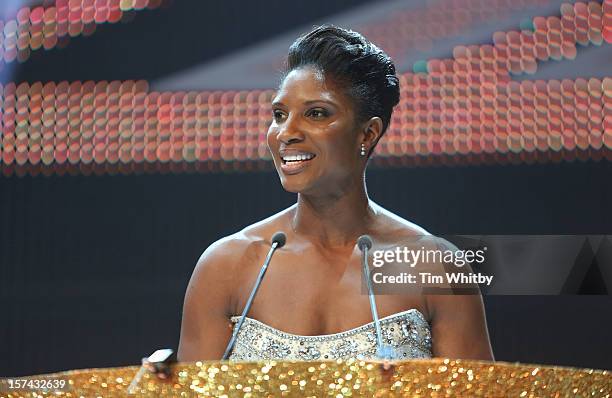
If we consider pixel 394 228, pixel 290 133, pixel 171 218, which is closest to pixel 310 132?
pixel 290 133

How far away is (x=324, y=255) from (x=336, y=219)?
6 cm

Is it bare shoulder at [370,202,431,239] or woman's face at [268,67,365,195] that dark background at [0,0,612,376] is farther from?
woman's face at [268,67,365,195]

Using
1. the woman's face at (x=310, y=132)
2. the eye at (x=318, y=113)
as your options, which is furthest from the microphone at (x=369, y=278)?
the eye at (x=318, y=113)

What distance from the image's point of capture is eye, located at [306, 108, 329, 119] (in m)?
1.38

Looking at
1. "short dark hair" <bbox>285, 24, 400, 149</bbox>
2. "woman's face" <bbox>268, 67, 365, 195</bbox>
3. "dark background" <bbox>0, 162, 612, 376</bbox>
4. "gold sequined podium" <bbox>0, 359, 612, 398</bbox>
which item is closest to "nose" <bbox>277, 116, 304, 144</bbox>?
"woman's face" <bbox>268, 67, 365, 195</bbox>

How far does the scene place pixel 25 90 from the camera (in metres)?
1.95

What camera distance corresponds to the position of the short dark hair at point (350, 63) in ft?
4.59

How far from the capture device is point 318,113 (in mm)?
1379

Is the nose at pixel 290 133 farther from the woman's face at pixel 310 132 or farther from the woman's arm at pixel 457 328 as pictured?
the woman's arm at pixel 457 328

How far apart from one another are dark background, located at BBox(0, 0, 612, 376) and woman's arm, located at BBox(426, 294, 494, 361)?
1.53ft

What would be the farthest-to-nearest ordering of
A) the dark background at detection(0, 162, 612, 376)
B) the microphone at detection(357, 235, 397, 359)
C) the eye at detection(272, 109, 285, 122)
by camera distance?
the dark background at detection(0, 162, 612, 376), the eye at detection(272, 109, 285, 122), the microphone at detection(357, 235, 397, 359)

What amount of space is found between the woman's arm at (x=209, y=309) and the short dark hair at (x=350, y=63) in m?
0.33

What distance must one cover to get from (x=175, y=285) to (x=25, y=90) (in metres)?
0.55

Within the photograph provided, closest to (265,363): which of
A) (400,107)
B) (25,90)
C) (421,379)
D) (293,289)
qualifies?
(421,379)
